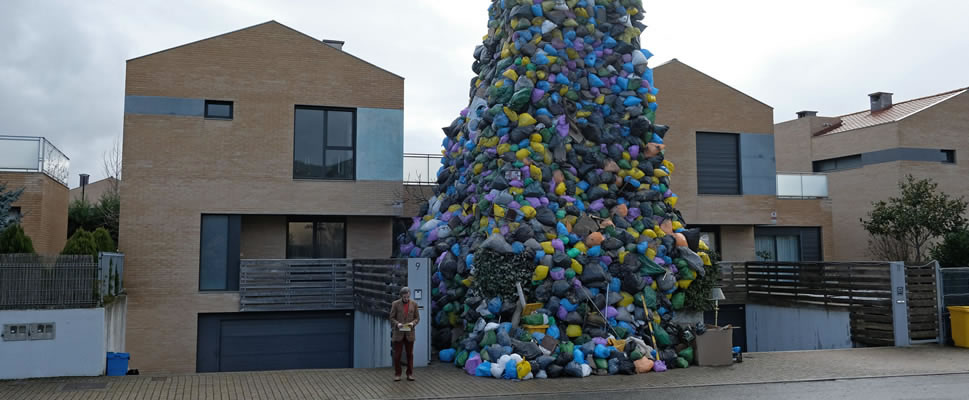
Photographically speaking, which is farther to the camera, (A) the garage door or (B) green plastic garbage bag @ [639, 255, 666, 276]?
(A) the garage door

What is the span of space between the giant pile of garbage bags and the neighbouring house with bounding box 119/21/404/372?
10.3ft

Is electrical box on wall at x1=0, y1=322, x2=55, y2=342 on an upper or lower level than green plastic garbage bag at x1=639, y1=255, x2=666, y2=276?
lower

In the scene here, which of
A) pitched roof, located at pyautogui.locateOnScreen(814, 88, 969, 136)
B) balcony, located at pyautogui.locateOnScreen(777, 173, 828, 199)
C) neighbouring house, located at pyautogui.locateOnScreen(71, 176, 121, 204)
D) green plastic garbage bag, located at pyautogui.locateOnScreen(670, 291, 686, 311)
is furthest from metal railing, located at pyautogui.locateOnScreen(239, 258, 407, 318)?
neighbouring house, located at pyautogui.locateOnScreen(71, 176, 121, 204)

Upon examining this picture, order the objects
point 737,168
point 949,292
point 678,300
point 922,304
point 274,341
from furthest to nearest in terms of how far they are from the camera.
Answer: point 737,168, point 274,341, point 949,292, point 922,304, point 678,300

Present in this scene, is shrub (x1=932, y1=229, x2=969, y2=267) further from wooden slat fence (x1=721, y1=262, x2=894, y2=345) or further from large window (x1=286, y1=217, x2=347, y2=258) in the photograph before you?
large window (x1=286, y1=217, x2=347, y2=258)

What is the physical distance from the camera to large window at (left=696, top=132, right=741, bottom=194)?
24719mm

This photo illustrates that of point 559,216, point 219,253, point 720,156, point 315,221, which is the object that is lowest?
point 219,253

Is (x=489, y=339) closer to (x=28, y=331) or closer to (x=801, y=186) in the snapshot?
(x=28, y=331)

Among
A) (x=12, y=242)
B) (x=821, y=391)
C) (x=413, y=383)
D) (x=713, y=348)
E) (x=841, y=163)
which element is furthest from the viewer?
(x=841, y=163)

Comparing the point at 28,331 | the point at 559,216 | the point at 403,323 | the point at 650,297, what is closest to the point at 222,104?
the point at 28,331

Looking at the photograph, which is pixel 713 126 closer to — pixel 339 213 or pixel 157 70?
pixel 339 213

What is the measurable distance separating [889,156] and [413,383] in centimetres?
2499

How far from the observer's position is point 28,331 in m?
13.0

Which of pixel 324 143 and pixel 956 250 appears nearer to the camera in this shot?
pixel 324 143
